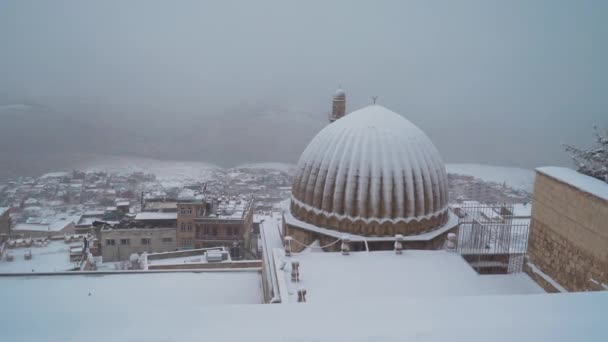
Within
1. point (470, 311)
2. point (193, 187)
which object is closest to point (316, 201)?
point (470, 311)

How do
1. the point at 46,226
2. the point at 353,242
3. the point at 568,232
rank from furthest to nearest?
1. the point at 46,226
2. the point at 353,242
3. the point at 568,232

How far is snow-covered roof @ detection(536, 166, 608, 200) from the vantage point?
464 centimetres

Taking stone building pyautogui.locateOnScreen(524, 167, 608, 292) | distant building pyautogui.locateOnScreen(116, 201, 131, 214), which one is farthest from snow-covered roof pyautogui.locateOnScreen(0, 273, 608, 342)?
distant building pyautogui.locateOnScreen(116, 201, 131, 214)

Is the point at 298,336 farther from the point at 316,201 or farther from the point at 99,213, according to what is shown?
the point at 99,213

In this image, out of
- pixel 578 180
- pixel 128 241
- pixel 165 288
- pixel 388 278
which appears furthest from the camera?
pixel 128 241

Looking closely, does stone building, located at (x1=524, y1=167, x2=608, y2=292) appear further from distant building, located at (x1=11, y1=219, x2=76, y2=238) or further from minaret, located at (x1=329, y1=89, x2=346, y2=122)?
distant building, located at (x1=11, y1=219, x2=76, y2=238)

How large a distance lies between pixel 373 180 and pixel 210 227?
1395cm

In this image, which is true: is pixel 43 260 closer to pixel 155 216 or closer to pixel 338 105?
pixel 155 216

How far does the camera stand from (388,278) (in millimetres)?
6383

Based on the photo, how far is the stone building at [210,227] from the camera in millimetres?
20547

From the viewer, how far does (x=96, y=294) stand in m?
6.86

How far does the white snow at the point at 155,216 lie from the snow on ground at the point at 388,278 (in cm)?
1467

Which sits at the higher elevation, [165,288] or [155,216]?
[165,288]

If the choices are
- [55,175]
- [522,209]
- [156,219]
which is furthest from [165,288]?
[156,219]
